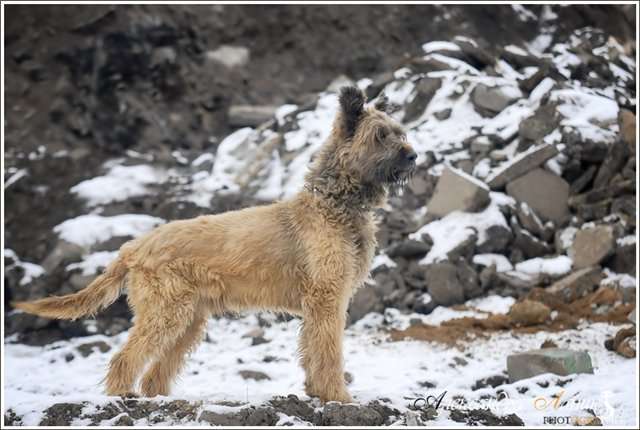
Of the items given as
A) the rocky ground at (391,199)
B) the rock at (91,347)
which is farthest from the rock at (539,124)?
the rock at (91,347)

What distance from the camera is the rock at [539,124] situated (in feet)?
44.9

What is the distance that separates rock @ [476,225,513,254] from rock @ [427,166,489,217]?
2.10 ft

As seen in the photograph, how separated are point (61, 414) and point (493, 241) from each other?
8.59 m

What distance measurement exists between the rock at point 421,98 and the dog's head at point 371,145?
31.8ft

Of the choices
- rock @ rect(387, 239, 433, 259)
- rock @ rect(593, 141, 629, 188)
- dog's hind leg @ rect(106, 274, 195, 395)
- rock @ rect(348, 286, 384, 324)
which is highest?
dog's hind leg @ rect(106, 274, 195, 395)

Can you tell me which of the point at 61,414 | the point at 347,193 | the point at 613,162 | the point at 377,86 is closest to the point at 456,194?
the point at 613,162

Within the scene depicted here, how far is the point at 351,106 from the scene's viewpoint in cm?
645

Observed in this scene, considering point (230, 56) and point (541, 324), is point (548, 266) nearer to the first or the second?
point (541, 324)

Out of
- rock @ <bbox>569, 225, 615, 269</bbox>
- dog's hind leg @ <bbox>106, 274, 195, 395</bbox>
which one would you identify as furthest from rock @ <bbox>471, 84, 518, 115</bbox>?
dog's hind leg @ <bbox>106, 274, 195, 395</bbox>

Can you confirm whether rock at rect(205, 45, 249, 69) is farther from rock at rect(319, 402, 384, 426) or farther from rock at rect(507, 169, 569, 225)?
rock at rect(319, 402, 384, 426)

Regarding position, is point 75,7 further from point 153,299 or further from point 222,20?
point 153,299

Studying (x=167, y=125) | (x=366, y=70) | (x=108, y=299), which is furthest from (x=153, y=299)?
(x=366, y=70)

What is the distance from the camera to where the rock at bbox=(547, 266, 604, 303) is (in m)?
10.9

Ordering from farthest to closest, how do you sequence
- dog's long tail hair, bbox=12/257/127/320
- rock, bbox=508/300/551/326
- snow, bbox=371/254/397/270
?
snow, bbox=371/254/397/270
rock, bbox=508/300/551/326
dog's long tail hair, bbox=12/257/127/320
